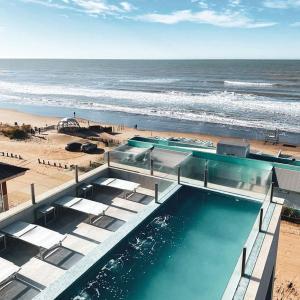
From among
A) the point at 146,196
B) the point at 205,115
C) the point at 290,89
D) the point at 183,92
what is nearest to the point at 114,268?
the point at 146,196

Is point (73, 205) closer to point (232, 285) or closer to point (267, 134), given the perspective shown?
point (232, 285)

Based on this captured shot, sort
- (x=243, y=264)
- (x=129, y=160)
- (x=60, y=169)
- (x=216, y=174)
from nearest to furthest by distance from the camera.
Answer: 1. (x=243, y=264)
2. (x=216, y=174)
3. (x=129, y=160)
4. (x=60, y=169)

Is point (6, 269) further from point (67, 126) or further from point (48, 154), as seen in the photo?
point (67, 126)

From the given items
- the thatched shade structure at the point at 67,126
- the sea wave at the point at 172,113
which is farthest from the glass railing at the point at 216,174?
the sea wave at the point at 172,113

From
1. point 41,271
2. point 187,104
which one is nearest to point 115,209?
point 41,271

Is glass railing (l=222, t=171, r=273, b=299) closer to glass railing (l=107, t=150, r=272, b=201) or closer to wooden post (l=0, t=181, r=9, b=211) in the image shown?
glass railing (l=107, t=150, r=272, b=201)

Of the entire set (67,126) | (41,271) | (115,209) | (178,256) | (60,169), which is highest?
(178,256)
